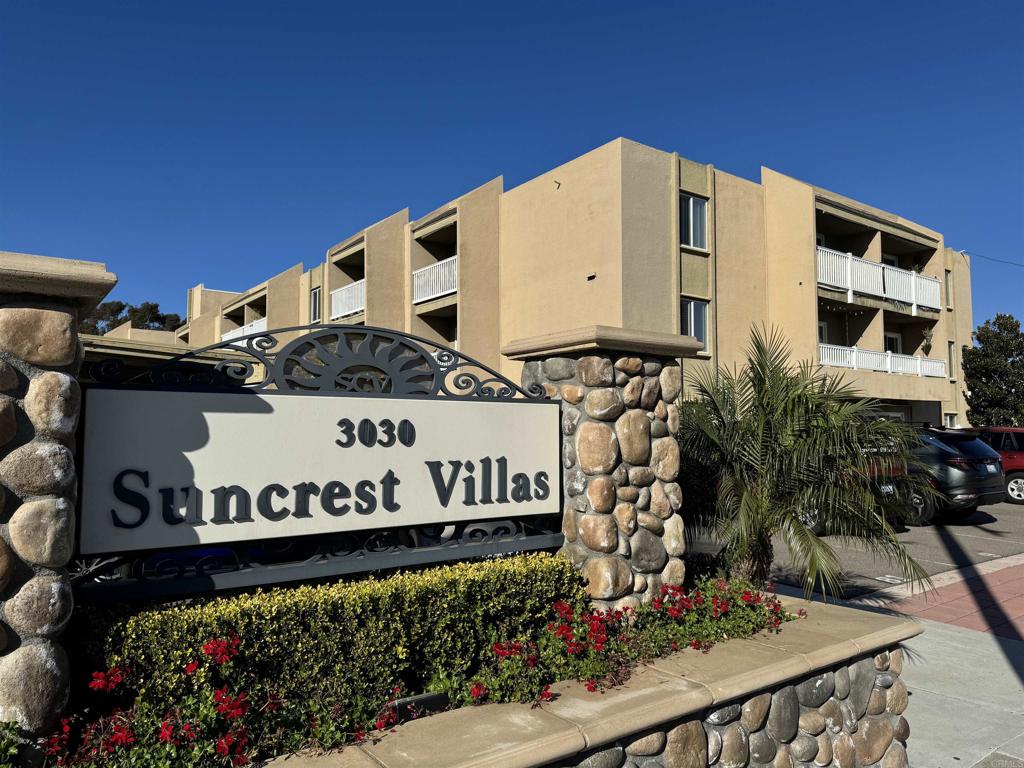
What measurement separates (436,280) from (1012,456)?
14.6 metres

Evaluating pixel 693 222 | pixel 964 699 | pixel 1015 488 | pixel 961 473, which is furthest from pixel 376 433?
pixel 1015 488

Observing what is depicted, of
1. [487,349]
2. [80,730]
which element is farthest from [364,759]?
[487,349]

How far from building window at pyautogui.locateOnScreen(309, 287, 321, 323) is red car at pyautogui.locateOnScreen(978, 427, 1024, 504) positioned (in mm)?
21366

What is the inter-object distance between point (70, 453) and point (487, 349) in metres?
16.0

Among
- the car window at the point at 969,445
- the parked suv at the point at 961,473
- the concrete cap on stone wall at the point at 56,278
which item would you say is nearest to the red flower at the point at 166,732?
the concrete cap on stone wall at the point at 56,278

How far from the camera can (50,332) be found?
274 cm

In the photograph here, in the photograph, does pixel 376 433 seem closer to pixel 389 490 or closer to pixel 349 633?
pixel 389 490

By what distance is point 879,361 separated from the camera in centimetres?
2075

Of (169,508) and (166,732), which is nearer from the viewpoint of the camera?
(166,732)

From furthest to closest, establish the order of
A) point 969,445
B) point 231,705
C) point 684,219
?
point 684,219
point 969,445
point 231,705

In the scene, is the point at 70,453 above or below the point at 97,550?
above

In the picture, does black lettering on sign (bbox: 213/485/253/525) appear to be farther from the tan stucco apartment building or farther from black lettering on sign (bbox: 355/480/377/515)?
the tan stucco apartment building

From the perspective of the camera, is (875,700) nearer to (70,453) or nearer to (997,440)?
(70,453)

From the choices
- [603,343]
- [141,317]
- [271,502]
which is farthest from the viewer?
[141,317]
